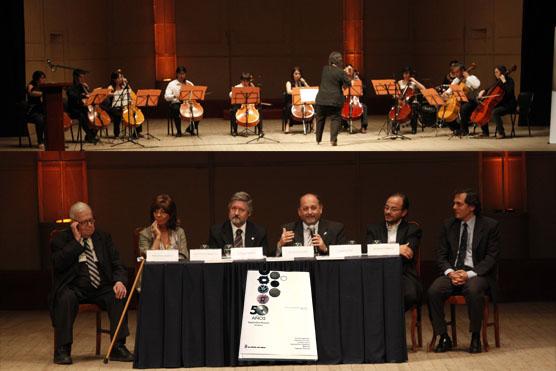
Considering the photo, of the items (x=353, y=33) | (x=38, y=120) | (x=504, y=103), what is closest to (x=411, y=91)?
(x=504, y=103)

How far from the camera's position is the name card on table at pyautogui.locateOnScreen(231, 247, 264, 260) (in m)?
6.70

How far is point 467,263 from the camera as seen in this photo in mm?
7297

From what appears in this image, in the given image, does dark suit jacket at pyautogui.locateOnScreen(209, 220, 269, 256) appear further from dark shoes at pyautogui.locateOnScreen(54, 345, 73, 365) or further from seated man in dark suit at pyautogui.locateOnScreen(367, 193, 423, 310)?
dark shoes at pyautogui.locateOnScreen(54, 345, 73, 365)

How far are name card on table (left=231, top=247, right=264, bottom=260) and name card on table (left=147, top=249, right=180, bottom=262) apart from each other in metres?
0.39

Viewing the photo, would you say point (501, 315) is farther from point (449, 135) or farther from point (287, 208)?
point (449, 135)

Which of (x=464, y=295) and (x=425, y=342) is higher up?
(x=464, y=295)

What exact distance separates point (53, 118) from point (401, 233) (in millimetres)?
4130

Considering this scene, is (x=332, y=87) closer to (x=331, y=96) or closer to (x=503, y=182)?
(x=331, y=96)

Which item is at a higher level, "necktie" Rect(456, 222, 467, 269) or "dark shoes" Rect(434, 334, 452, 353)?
"necktie" Rect(456, 222, 467, 269)

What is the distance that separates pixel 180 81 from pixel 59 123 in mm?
3319

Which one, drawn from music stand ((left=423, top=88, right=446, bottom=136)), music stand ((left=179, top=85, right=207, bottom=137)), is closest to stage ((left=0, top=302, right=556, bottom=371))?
music stand ((left=423, top=88, right=446, bottom=136))

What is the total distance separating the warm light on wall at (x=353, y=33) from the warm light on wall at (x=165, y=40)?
2658 mm

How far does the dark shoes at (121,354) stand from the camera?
6863mm

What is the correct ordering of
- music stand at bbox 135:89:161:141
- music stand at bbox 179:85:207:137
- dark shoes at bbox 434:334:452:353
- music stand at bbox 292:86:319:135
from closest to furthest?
dark shoes at bbox 434:334:452:353, music stand at bbox 135:89:161:141, music stand at bbox 179:85:207:137, music stand at bbox 292:86:319:135
